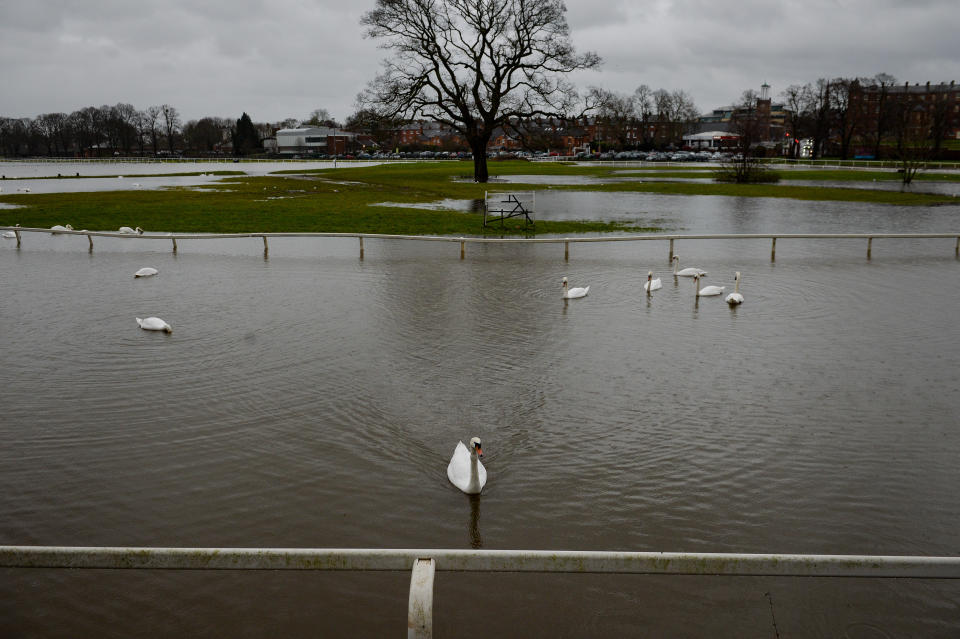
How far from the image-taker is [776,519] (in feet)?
20.8

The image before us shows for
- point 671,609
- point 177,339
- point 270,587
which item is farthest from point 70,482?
point 671,609

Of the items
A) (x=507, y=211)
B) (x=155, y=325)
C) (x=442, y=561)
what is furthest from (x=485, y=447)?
(x=507, y=211)

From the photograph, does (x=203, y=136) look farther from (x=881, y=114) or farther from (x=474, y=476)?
(x=474, y=476)

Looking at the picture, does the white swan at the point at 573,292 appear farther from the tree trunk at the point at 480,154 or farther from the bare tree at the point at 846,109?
the bare tree at the point at 846,109

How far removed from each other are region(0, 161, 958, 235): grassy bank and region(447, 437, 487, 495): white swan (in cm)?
1856

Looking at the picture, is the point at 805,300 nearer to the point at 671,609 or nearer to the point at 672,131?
the point at 671,609

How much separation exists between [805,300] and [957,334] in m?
3.00

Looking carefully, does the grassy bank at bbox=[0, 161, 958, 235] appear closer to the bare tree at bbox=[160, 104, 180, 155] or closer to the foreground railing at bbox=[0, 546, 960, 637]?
the foreground railing at bbox=[0, 546, 960, 637]

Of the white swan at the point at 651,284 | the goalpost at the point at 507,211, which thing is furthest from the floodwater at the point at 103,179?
the white swan at the point at 651,284

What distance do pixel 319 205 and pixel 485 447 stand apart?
27.7m

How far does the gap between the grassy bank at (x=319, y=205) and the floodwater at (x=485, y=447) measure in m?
11.2

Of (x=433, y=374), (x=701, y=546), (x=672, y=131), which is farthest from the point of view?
(x=672, y=131)

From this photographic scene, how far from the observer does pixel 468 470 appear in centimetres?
684

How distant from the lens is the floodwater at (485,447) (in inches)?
209
